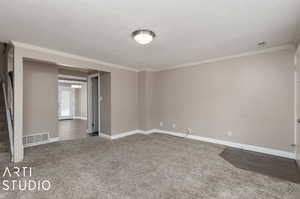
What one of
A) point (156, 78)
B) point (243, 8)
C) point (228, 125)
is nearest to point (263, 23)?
point (243, 8)

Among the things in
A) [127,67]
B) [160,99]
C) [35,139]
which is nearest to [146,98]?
[160,99]

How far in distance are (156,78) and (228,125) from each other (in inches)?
117

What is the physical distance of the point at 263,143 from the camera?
343 centimetres

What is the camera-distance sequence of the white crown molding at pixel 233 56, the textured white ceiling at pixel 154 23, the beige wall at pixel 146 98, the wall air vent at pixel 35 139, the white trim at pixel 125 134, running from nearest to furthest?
the textured white ceiling at pixel 154 23 → the white crown molding at pixel 233 56 → the wall air vent at pixel 35 139 → the white trim at pixel 125 134 → the beige wall at pixel 146 98

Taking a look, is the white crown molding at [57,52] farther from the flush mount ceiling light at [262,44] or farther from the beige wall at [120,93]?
the flush mount ceiling light at [262,44]

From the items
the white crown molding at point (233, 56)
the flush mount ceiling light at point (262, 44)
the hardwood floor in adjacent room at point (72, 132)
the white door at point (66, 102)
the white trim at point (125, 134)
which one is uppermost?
the flush mount ceiling light at point (262, 44)

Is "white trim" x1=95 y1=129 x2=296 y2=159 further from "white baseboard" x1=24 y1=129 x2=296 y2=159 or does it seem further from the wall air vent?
the wall air vent

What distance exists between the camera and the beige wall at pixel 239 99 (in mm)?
3209

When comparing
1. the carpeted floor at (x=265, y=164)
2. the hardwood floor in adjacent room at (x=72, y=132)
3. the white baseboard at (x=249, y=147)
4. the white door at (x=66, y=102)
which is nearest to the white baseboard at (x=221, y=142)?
the white baseboard at (x=249, y=147)

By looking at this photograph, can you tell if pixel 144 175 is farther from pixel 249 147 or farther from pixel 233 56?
pixel 233 56

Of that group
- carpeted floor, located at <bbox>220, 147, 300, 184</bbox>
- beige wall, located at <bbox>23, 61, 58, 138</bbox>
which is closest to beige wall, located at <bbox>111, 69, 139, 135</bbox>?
beige wall, located at <bbox>23, 61, 58, 138</bbox>

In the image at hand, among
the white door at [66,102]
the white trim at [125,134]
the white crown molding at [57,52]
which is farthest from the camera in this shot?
the white door at [66,102]

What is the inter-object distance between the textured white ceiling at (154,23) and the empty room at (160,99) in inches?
0.8

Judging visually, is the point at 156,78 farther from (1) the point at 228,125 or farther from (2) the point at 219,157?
(2) the point at 219,157
